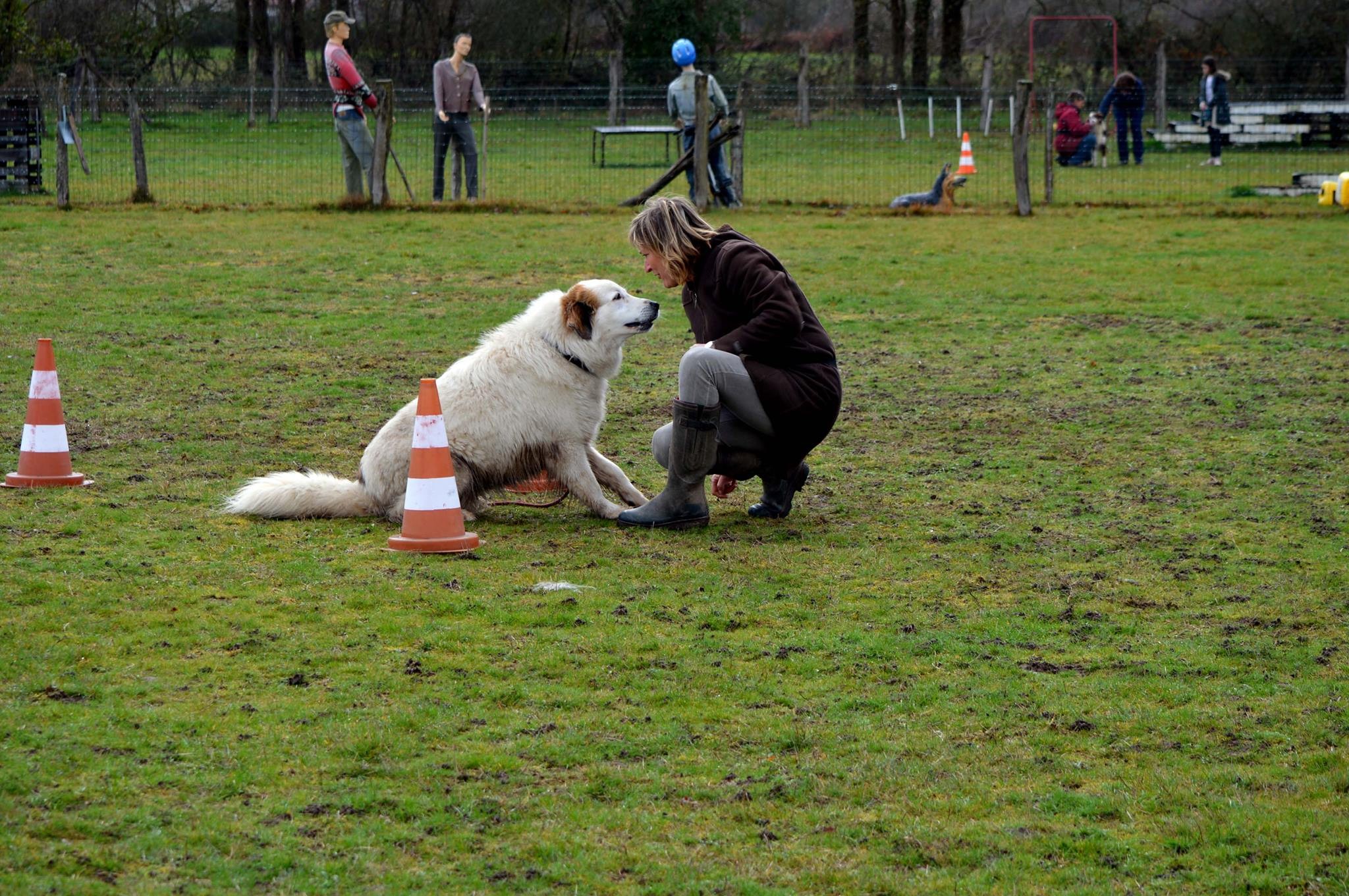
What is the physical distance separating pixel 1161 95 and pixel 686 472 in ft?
93.2

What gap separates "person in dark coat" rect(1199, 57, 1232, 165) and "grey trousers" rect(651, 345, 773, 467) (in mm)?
22264

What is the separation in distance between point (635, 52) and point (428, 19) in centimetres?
589

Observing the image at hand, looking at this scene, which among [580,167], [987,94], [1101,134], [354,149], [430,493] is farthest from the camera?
[1101,134]

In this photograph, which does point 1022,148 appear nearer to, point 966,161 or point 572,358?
point 966,161

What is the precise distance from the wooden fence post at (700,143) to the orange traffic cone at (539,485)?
11.4 metres

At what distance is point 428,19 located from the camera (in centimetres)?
3950

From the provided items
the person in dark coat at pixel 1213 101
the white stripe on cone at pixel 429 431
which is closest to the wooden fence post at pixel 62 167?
the white stripe on cone at pixel 429 431

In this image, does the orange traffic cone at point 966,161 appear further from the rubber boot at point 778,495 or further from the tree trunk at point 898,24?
the tree trunk at point 898,24

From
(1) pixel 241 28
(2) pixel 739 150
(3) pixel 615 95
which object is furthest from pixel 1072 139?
(1) pixel 241 28

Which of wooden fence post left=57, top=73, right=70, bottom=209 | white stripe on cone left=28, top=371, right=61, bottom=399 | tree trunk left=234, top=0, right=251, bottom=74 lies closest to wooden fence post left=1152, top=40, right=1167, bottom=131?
wooden fence post left=57, top=73, right=70, bottom=209

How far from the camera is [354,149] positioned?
1750cm

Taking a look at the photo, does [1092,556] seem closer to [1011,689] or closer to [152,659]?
[1011,689]

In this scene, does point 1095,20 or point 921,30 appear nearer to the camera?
point 1095,20

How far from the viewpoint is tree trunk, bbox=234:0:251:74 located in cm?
3919
